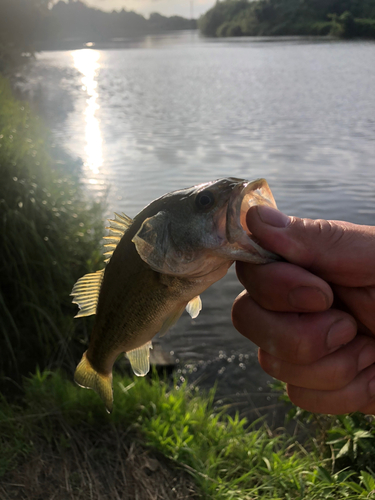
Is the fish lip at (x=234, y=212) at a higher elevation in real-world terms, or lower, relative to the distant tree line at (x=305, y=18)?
lower

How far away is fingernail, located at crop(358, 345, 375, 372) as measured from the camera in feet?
6.52

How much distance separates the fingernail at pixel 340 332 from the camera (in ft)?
5.95

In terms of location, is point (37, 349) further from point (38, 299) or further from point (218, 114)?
point (218, 114)

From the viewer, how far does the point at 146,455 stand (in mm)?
3486

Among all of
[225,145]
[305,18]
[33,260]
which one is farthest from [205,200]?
[305,18]

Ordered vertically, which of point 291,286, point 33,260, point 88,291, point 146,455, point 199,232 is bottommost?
point 146,455

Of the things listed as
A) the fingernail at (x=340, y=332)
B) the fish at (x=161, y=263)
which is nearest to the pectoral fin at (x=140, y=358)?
the fish at (x=161, y=263)

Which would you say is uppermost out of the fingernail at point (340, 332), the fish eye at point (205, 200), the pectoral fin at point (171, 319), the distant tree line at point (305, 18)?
the distant tree line at point (305, 18)

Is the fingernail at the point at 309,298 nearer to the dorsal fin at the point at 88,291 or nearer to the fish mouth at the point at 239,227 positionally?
the fish mouth at the point at 239,227

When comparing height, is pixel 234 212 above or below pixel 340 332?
above

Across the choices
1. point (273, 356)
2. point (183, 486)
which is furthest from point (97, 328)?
point (183, 486)

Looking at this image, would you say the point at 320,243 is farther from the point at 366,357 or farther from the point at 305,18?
the point at 305,18

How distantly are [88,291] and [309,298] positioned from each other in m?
0.98

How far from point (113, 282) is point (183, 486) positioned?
2269mm
